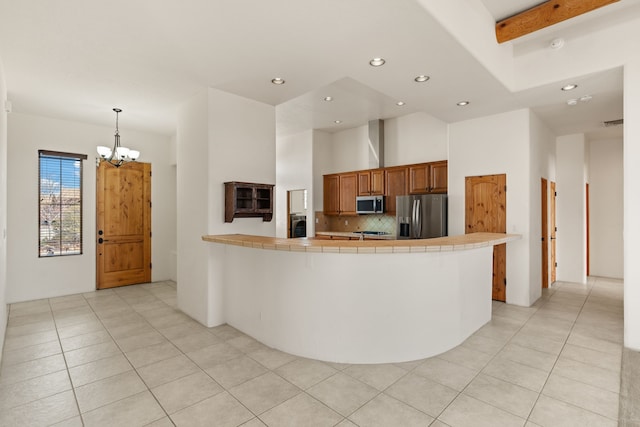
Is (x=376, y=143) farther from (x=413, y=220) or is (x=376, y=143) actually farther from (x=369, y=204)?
(x=413, y=220)

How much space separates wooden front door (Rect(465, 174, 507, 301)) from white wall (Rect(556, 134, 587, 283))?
2.50 metres

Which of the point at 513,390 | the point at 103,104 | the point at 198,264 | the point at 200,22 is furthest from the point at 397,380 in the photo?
the point at 103,104

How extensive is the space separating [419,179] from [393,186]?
1.76 feet

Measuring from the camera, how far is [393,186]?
627cm

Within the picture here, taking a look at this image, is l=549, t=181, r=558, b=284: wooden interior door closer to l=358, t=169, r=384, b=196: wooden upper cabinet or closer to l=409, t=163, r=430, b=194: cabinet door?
l=409, t=163, r=430, b=194: cabinet door

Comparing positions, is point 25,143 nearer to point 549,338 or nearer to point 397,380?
point 397,380

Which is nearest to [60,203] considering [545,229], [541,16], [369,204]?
[369,204]

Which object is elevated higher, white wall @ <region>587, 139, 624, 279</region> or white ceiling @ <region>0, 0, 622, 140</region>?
white ceiling @ <region>0, 0, 622, 140</region>

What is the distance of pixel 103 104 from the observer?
4.60 m

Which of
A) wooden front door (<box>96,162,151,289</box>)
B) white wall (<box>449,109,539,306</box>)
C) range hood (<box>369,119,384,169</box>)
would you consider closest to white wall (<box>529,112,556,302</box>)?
white wall (<box>449,109,539,306</box>)

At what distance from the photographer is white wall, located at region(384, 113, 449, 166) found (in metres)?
5.97

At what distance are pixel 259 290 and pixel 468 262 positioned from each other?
7.04ft

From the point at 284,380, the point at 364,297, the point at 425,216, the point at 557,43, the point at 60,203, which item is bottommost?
the point at 284,380

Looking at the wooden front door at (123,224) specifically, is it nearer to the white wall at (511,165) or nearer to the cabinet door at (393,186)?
the cabinet door at (393,186)
